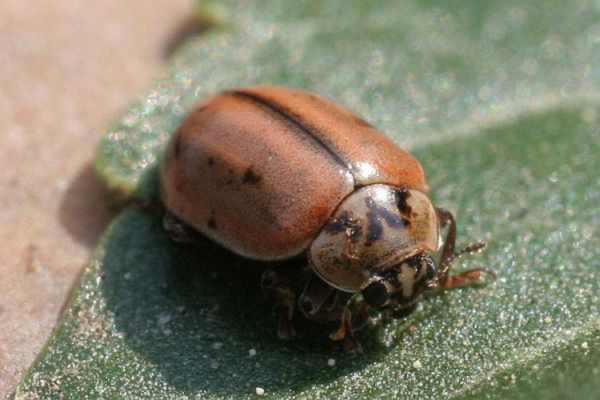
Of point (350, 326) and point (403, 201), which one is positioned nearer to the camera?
point (350, 326)

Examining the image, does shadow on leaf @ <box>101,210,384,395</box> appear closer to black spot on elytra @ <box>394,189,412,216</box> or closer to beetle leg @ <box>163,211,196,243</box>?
beetle leg @ <box>163,211,196,243</box>

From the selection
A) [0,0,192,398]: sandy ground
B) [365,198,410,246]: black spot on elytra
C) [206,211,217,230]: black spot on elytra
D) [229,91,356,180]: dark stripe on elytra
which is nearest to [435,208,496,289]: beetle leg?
[365,198,410,246]: black spot on elytra

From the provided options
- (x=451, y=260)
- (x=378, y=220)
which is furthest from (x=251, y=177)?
(x=451, y=260)

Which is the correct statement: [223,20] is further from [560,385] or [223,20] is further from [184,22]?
[560,385]

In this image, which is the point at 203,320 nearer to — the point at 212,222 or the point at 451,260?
the point at 212,222

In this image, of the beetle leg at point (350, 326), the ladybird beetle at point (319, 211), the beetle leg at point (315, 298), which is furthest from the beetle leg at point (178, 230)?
the beetle leg at point (350, 326)

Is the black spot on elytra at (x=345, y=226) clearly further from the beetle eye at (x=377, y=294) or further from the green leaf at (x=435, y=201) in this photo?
the green leaf at (x=435, y=201)
